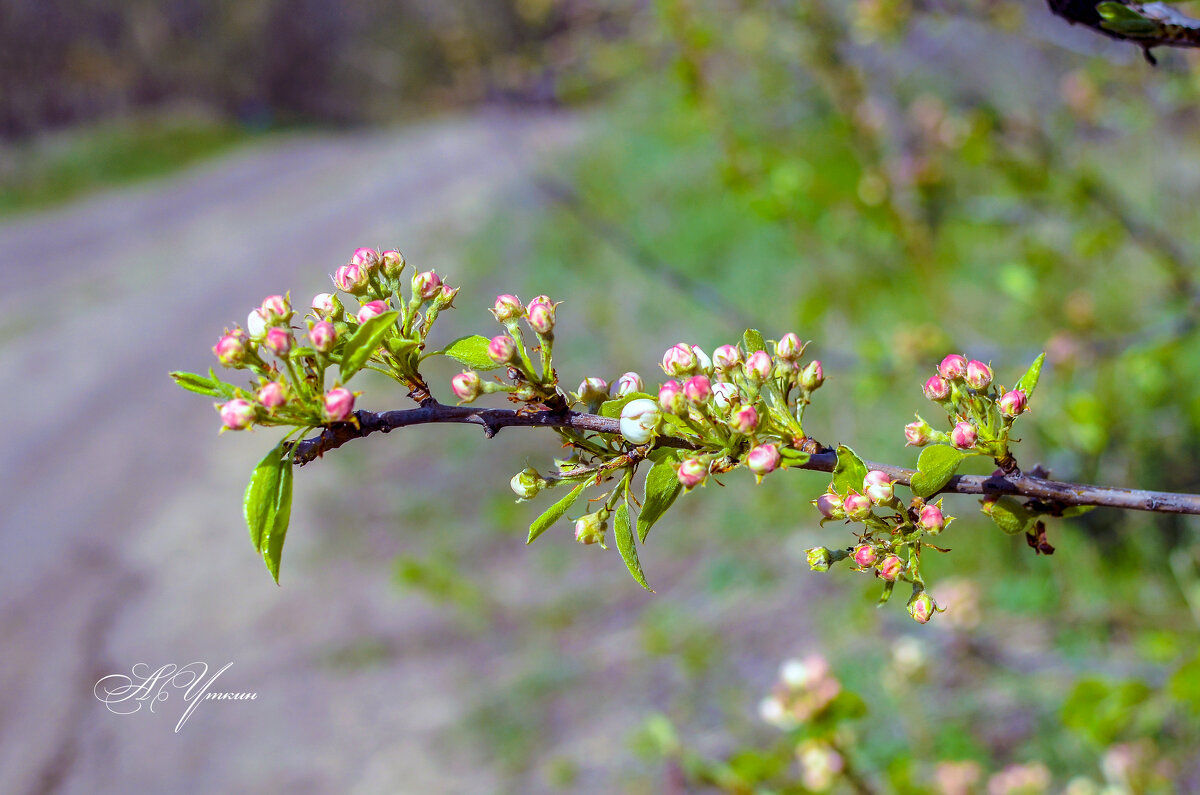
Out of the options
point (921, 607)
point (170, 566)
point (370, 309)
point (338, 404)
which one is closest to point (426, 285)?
point (370, 309)

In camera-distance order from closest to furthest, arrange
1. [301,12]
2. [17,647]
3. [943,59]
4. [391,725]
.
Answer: [391,725]
[17,647]
[943,59]
[301,12]

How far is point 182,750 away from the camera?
333cm

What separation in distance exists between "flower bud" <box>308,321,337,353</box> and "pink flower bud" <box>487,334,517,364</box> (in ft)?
0.47

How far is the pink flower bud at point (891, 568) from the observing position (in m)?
0.79

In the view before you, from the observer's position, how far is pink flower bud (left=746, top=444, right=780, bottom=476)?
76 cm

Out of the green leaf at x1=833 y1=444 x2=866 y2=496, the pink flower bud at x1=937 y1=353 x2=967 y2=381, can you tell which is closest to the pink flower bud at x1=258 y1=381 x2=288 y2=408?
the green leaf at x1=833 y1=444 x2=866 y2=496

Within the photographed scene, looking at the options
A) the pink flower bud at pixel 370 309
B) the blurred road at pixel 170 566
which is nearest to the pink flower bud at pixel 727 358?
the pink flower bud at pixel 370 309

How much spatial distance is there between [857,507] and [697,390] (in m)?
0.18

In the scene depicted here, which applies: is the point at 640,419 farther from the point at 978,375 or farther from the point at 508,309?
the point at 978,375

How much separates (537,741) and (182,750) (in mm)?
1401

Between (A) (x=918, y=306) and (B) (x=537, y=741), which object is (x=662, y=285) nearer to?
(A) (x=918, y=306)

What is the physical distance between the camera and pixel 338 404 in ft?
2.52

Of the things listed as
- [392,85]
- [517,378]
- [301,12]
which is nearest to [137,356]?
[517,378]

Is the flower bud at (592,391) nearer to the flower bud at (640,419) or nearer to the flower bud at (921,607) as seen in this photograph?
the flower bud at (640,419)
